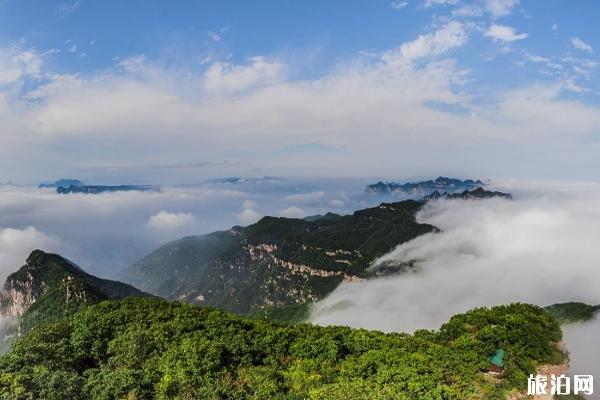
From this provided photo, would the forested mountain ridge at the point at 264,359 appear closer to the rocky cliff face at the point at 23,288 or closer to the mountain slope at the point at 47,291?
the mountain slope at the point at 47,291

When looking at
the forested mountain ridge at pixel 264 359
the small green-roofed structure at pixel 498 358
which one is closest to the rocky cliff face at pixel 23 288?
the forested mountain ridge at pixel 264 359

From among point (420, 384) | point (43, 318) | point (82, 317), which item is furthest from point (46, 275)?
point (420, 384)

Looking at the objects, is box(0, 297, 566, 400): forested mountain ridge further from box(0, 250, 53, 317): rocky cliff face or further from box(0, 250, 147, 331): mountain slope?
box(0, 250, 53, 317): rocky cliff face

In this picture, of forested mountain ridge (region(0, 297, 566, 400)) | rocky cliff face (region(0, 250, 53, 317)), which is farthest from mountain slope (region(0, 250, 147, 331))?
forested mountain ridge (region(0, 297, 566, 400))

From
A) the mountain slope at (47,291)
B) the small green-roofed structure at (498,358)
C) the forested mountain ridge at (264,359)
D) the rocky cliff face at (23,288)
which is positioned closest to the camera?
the forested mountain ridge at (264,359)

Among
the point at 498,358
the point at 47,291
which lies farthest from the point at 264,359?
the point at 47,291

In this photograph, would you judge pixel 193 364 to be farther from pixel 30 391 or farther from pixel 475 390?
pixel 475 390

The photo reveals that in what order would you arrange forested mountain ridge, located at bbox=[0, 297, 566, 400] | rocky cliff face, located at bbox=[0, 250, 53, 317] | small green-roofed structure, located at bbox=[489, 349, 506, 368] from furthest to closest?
rocky cliff face, located at bbox=[0, 250, 53, 317]
small green-roofed structure, located at bbox=[489, 349, 506, 368]
forested mountain ridge, located at bbox=[0, 297, 566, 400]
